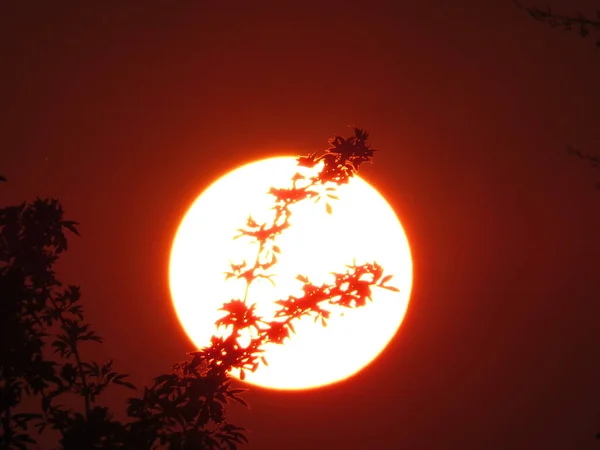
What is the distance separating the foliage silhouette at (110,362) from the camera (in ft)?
20.2

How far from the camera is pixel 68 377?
6.70 m

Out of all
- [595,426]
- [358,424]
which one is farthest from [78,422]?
[595,426]

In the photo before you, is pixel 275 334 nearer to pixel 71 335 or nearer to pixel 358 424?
pixel 71 335

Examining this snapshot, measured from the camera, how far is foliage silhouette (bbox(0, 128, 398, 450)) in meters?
6.15

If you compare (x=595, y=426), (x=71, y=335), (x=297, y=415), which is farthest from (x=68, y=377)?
(x=595, y=426)

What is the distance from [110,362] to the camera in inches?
271

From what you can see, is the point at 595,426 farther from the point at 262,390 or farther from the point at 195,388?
the point at 195,388

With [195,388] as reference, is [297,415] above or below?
above

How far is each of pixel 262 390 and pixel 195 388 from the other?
10.9 m

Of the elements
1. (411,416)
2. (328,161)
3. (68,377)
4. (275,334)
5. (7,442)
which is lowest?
(7,442)

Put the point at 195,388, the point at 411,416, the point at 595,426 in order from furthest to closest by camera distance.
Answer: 1. the point at 411,416
2. the point at 595,426
3. the point at 195,388

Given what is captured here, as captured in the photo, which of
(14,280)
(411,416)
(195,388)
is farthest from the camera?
(411,416)

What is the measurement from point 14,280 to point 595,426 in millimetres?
12695

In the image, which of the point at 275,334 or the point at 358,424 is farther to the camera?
the point at 358,424
